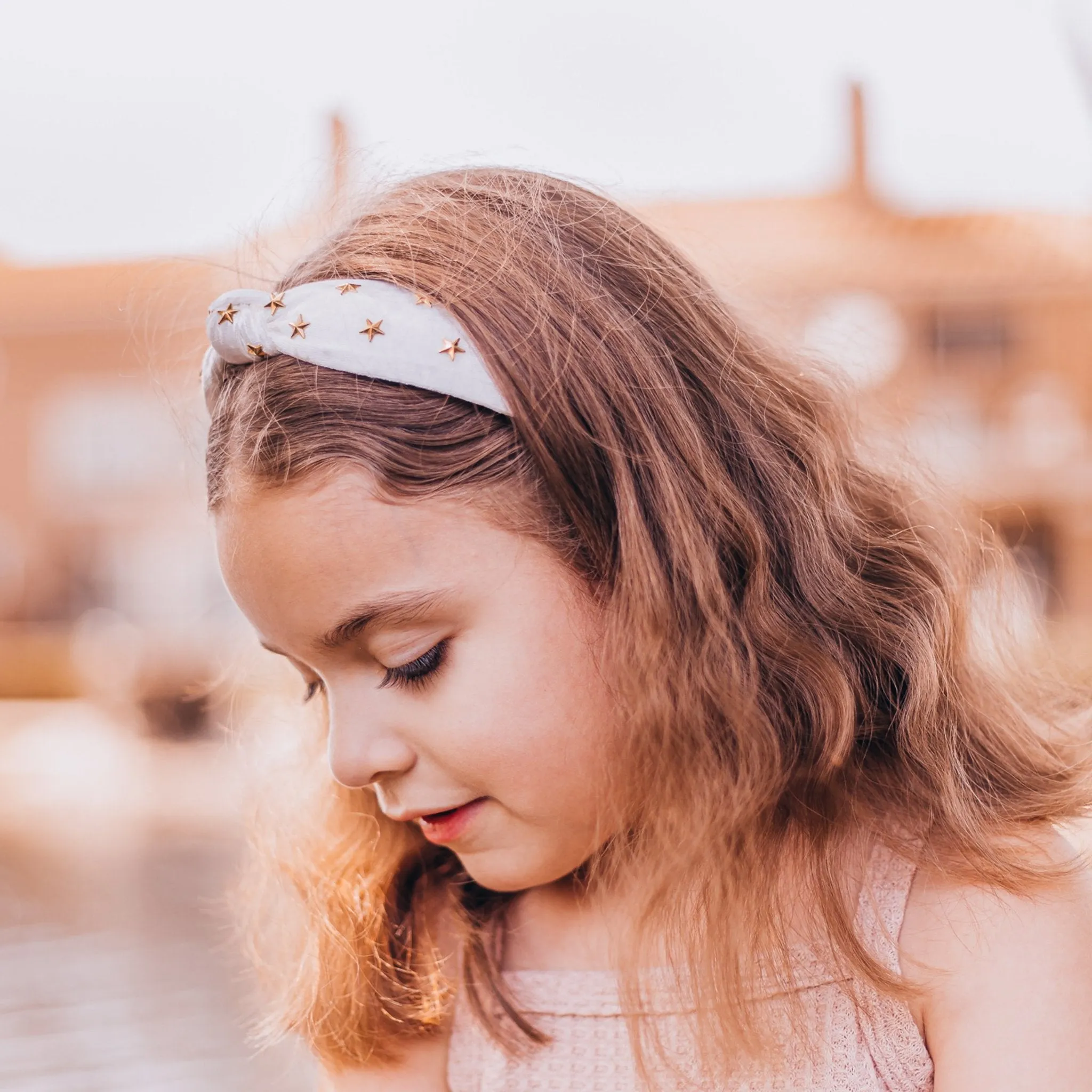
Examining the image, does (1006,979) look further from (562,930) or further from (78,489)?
(78,489)

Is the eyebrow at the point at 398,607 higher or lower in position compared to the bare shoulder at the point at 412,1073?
higher

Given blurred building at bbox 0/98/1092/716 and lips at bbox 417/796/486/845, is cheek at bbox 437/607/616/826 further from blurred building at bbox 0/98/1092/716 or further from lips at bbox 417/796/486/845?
blurred building at bbox 0/98/1092/716

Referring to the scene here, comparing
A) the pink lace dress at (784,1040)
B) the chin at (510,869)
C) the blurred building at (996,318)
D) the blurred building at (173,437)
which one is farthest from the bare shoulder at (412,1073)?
the blurred building at (996,318)

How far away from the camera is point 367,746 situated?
3.79 feet

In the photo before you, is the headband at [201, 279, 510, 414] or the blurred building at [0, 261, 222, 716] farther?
the blurred building at [0, 261, 222, 716]

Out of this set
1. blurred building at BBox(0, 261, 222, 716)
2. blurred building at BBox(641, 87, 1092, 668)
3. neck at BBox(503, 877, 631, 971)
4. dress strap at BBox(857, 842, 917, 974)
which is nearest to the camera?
dress strap at BBox(857, 842, 917, 974)

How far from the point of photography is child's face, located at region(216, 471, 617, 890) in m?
1.11

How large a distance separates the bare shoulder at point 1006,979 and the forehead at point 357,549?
1.59ft

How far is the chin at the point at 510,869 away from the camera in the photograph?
1.20 meters

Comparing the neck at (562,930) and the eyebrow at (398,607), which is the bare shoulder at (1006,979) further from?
the eyebrow at (398,607)

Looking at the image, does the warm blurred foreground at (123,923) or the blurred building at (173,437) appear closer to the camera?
the warm blurred foreground at (123,923)

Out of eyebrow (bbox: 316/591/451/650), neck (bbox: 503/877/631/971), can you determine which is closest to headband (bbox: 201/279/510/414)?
eyebrow (bbox: 316/591/451/650)

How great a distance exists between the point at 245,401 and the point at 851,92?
20.4 meters

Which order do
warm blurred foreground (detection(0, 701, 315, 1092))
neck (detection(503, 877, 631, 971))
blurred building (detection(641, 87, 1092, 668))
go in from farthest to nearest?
blurred building (detection(641, 87, 1092, 668)) → warm blurred foreground (detection(0, 701, 315, 1092)) → neck (detection(503, 877, 631, 971))
